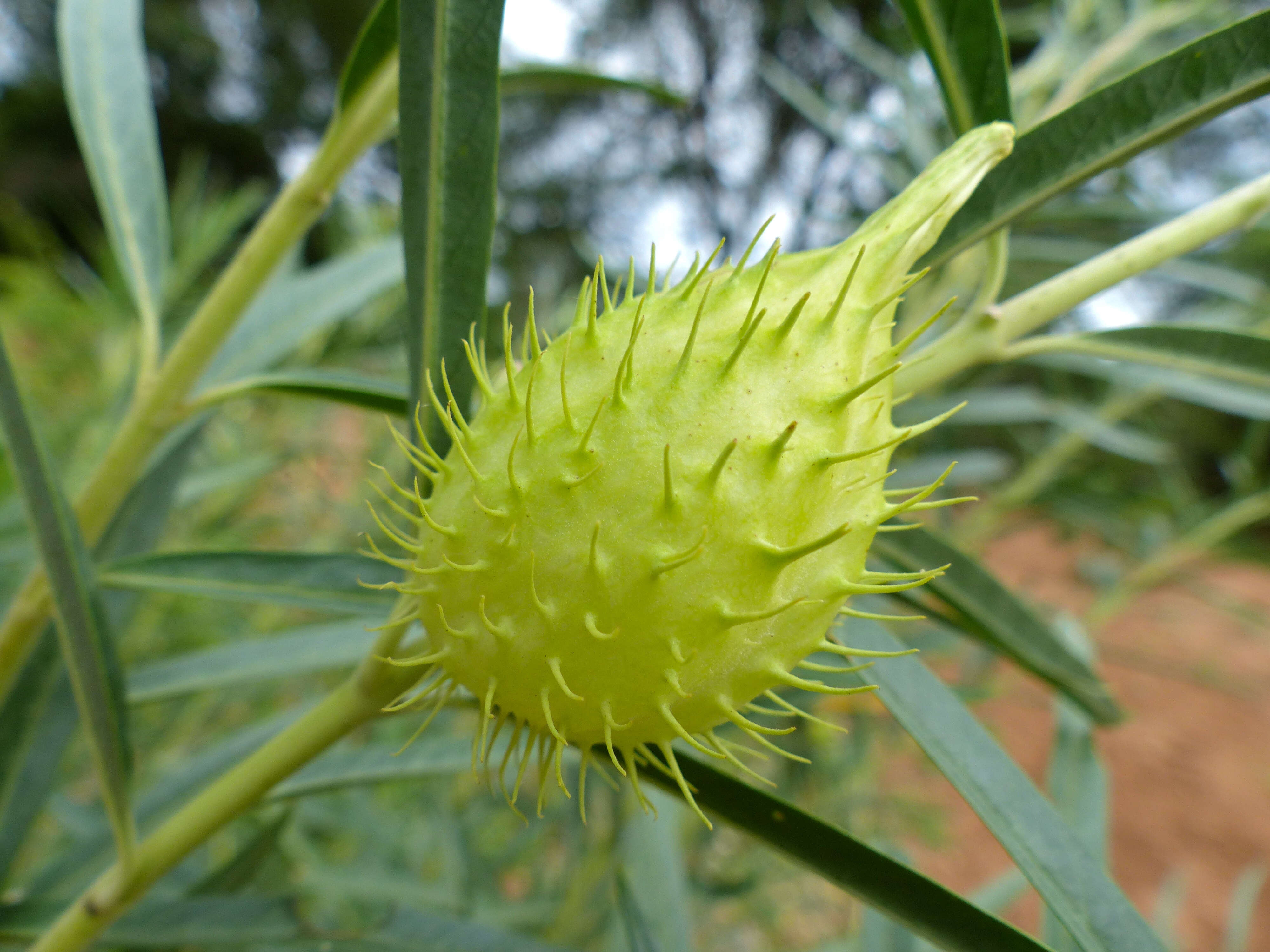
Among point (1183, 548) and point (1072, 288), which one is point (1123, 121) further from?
point (1183, 548)

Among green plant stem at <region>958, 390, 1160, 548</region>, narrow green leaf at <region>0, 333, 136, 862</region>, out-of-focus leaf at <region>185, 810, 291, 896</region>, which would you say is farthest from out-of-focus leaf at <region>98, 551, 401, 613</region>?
green plant stem at <region>958, 390, 1160, 548</region>

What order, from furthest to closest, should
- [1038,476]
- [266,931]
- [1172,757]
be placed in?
[1172,757] < [1038,476] < [266,931]

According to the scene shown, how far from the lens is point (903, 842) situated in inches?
116

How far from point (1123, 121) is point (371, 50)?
0.41 metres

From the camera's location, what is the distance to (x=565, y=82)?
24.5 inches

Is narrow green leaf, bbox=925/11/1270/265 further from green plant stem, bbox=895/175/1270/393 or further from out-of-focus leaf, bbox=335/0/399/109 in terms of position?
out-of-focus leaf, bbox=335/0/399/109

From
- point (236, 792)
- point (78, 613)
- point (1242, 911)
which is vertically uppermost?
point (78, 613)

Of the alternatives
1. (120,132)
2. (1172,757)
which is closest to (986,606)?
(120,132)

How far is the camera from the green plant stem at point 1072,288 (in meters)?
0.40

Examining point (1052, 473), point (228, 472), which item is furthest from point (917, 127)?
point (228, 472)

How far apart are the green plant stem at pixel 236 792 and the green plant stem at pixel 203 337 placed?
0.58 ft

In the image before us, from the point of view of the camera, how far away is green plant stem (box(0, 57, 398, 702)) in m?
0.49

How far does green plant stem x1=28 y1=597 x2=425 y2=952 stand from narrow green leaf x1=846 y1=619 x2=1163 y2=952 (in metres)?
0.23

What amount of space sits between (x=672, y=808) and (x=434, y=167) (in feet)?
1.94
